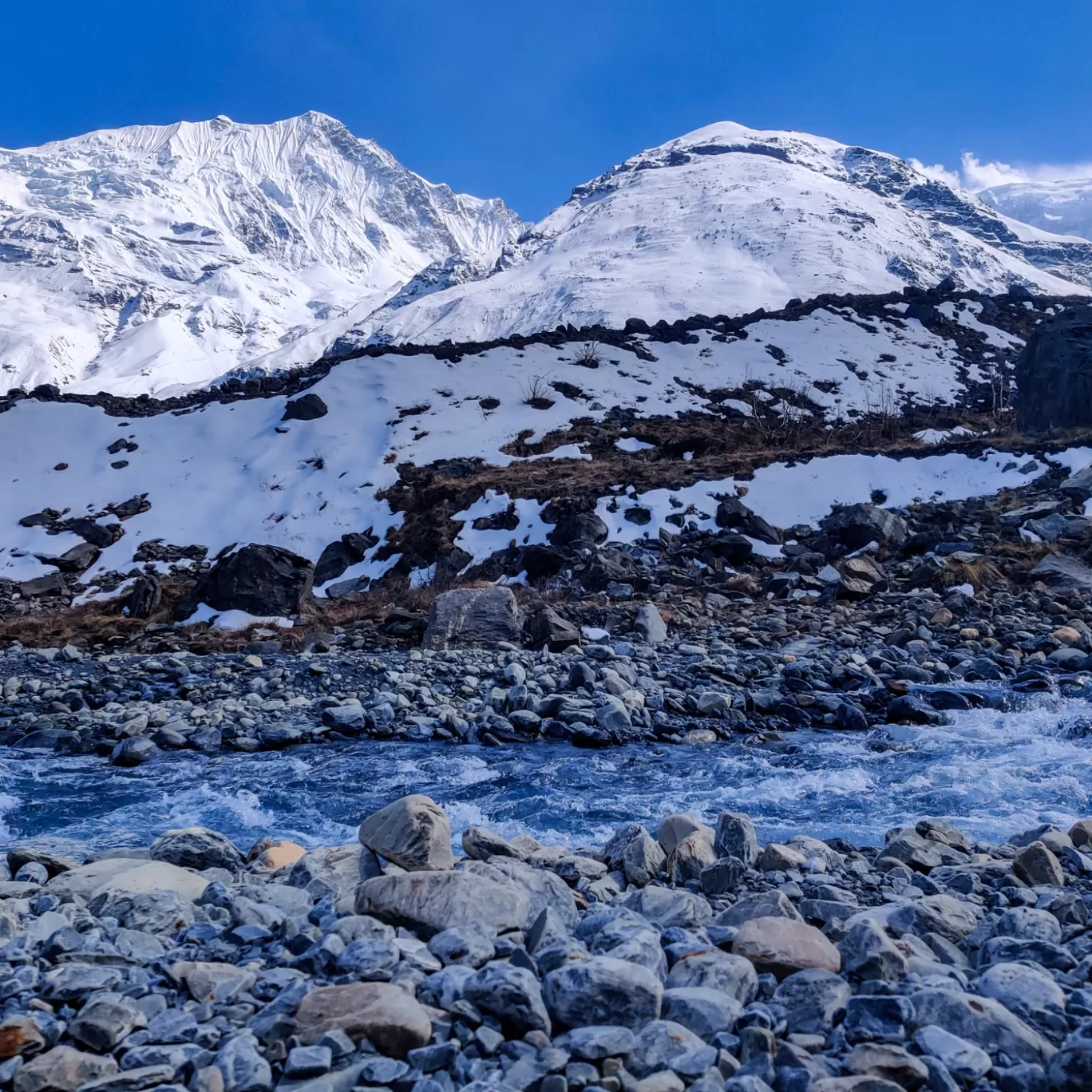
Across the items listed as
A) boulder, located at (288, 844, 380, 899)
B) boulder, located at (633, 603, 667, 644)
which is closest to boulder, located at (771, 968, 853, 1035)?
boulder, located at (288, 844, 380, 899)

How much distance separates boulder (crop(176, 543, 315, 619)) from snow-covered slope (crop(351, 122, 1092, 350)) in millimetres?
52154

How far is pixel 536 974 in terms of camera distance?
8.69 ft

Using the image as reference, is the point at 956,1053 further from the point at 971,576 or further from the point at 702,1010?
the point at 971,576

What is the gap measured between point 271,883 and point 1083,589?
42.2 ft

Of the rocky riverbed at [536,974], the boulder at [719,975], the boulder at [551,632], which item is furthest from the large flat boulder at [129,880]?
the boulder at [551,632]

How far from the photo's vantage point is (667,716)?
27.1 feet

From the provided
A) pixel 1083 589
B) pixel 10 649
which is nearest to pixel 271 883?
pixel 10 649

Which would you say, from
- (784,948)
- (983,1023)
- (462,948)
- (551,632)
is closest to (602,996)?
(462,948)

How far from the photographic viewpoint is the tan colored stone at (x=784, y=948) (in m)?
2.78

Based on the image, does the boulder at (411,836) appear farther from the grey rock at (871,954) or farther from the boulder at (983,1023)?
the boulder at (983,1023)

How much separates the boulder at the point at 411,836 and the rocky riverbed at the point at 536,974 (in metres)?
0.01

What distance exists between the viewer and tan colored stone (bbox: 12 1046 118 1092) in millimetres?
2092

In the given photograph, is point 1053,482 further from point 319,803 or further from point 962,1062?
point 962,1062

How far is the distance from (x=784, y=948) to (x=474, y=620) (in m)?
9.44
